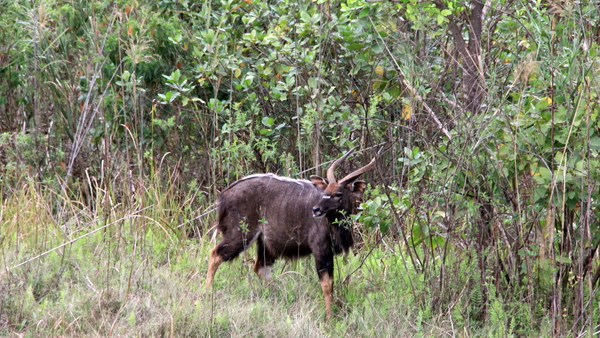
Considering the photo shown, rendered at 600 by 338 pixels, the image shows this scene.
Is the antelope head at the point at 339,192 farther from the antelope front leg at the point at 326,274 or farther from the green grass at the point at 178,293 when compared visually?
the green grass at the point at 178,293

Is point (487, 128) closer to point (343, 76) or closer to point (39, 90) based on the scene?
point (343, 76)

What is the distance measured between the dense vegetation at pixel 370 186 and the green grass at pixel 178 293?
0.02m

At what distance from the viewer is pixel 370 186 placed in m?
6.20

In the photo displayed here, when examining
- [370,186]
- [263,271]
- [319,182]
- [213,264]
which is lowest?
[263,271]

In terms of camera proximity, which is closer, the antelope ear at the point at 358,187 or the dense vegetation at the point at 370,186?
the dense vegetation at the point at 370,186

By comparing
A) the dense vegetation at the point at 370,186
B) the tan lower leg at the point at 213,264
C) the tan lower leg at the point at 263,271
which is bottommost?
the tan lower leg at the point at 263,271

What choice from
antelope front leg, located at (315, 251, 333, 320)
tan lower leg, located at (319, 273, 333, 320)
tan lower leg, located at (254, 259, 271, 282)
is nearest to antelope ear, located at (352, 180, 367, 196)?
antelope front leg, located at (315, 251, 333, 320)

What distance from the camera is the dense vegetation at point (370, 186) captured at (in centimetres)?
477

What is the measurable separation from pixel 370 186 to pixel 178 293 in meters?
1.78

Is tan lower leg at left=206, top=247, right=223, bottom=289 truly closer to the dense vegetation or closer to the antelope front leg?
the dense vegetation

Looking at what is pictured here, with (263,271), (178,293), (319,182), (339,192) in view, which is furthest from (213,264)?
(339,192)

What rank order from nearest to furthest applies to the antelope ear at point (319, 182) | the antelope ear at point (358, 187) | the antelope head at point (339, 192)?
the antelope head at point (339, 192) < the antelope ear at point (358, 187) < the antelope ear at point (319, 182)

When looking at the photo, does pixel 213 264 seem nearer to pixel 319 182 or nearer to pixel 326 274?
pixel 326 274

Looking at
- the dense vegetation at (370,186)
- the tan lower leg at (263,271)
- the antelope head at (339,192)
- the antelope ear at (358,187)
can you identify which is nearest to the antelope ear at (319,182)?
the antelope head at (339,192)
